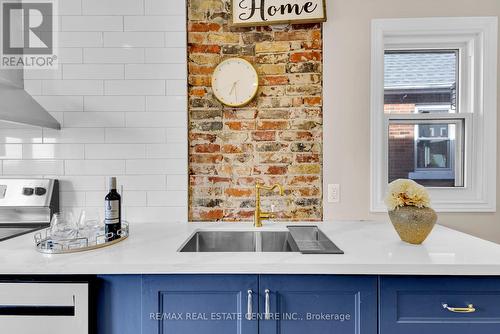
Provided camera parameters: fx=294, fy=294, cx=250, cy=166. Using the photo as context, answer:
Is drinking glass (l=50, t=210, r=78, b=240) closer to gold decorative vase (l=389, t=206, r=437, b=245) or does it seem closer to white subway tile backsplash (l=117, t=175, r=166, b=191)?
white subway tile backsplash (l=117, t=175, r=166, b=191)

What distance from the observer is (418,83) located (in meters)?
1.94

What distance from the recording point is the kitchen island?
1.08 m

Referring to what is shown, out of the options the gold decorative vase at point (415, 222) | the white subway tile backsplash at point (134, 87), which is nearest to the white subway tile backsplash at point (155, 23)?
the white subway tile backsplash at point (134, 87)

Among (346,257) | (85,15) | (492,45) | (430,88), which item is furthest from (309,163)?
(85,15)

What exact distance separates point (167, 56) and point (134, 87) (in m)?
0.28

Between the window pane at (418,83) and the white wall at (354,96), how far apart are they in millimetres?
208

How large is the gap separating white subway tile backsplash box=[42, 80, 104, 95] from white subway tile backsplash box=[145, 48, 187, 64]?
13.9 inches

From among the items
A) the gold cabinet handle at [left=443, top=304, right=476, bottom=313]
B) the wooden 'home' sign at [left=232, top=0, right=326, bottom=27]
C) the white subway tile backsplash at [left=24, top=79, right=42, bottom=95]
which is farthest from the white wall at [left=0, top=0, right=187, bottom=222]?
the gold cabinet handle at [left=443, top=304, right=476, bottom=313]

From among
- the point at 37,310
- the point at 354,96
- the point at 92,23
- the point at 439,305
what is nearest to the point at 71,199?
the point at 37,310

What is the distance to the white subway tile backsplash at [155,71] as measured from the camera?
6.01 ft

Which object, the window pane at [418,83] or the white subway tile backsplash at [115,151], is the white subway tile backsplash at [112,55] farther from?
the window pane at [418,83]

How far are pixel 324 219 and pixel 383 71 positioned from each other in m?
1.00

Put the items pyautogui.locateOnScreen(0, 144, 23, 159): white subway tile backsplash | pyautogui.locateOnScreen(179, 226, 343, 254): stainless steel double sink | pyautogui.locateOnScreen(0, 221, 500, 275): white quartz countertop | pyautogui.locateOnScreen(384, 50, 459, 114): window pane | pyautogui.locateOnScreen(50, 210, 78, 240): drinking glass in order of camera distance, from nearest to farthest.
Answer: pyautogui.locateOnScreen(0, 221, 500, 275): white quartz countertop → pyautogui.locateOnScreen(50, 210, 78, 240): drinking glass → pyautogui.locateOnScreen(179, 226, 343, 254): stainless steel double sink → pyautogui.locateOnScreen(0, 144, 23, 159): white subway tile backsplash → pyautogui.locateOnScreen(384, 50, 459, 114): window pane

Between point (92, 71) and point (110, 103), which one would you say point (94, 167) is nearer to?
point (110, 103)
